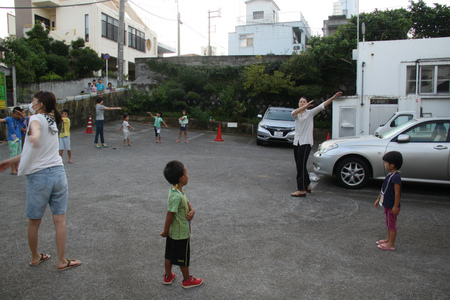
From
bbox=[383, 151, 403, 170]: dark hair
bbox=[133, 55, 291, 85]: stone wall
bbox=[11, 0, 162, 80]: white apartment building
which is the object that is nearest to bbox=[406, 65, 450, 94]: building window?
bbox=[133, 55, 291, 85]: stone wall

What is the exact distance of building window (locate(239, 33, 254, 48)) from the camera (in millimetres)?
37344

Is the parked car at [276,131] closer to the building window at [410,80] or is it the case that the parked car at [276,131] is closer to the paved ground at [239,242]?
the building window at [410,80]

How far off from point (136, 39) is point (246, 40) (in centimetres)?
1125

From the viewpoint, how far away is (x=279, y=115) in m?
15.7

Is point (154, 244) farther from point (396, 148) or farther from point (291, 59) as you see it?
point (291, 59)

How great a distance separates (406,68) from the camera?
14672 mm

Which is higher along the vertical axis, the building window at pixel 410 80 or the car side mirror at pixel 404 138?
the building window at pixel 410 80

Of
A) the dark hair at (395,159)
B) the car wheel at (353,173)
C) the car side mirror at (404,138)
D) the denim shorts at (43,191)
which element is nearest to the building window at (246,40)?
the car wheel at (353,173)

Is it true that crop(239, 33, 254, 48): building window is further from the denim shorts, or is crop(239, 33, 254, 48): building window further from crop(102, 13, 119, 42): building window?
the denim shorts

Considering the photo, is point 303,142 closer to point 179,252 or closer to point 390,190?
point 390,190

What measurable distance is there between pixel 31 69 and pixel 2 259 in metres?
19.5

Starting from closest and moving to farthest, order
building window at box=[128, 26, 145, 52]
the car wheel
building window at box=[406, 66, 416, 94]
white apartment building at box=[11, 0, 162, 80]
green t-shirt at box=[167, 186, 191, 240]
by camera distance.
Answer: green t-shirt at box=[167, 186, 191, 240] → the car wheel → building window at box=[406, 66, 416, 94] → white apartment building at box=[11, 0, 162, 80] → building window at box=[128, 26, 145, 52]

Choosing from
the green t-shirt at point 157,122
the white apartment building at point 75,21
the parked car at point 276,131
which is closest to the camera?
the green t-shirt at point 157,122

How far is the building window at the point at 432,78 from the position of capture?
1434 cm
